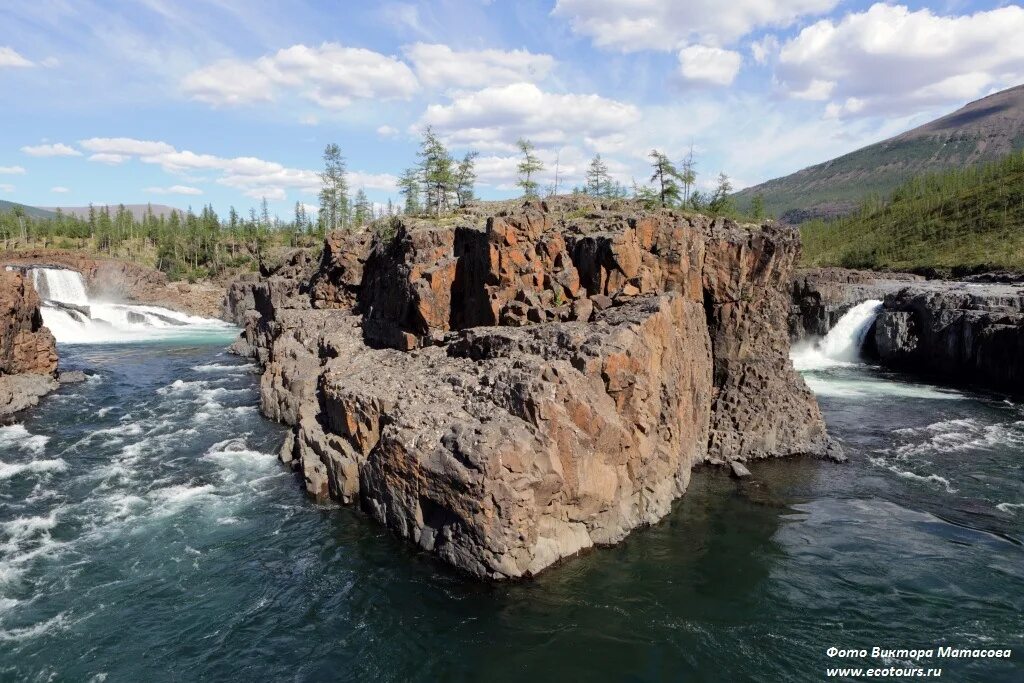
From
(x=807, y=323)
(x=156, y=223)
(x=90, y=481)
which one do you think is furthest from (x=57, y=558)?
(x=156, y=223)

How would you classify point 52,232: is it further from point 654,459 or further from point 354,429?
point 654,459

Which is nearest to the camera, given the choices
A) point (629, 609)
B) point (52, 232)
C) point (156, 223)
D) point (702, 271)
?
point (629, 609)

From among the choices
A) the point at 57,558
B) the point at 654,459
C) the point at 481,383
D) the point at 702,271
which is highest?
the point at 702,271

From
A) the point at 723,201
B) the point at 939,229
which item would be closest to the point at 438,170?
the point at 723,201

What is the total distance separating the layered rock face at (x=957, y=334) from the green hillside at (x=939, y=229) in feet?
119

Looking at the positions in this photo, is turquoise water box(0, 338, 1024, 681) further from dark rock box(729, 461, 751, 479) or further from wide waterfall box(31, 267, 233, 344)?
wide waterfall box(31, 267, 233, 344)

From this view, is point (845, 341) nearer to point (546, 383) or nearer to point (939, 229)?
point (546, 383)

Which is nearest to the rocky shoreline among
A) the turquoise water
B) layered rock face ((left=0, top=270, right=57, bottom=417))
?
the turquoise water

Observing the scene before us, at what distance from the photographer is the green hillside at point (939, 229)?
97.2 m

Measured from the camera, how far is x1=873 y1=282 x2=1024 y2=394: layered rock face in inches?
1953

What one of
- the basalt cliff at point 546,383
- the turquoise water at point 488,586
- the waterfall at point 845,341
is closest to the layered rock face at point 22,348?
the turquoise water at point 488,586

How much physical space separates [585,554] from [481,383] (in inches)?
317

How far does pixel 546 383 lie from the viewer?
22656 mm

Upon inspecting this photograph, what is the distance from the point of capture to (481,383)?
25156 millimetres
